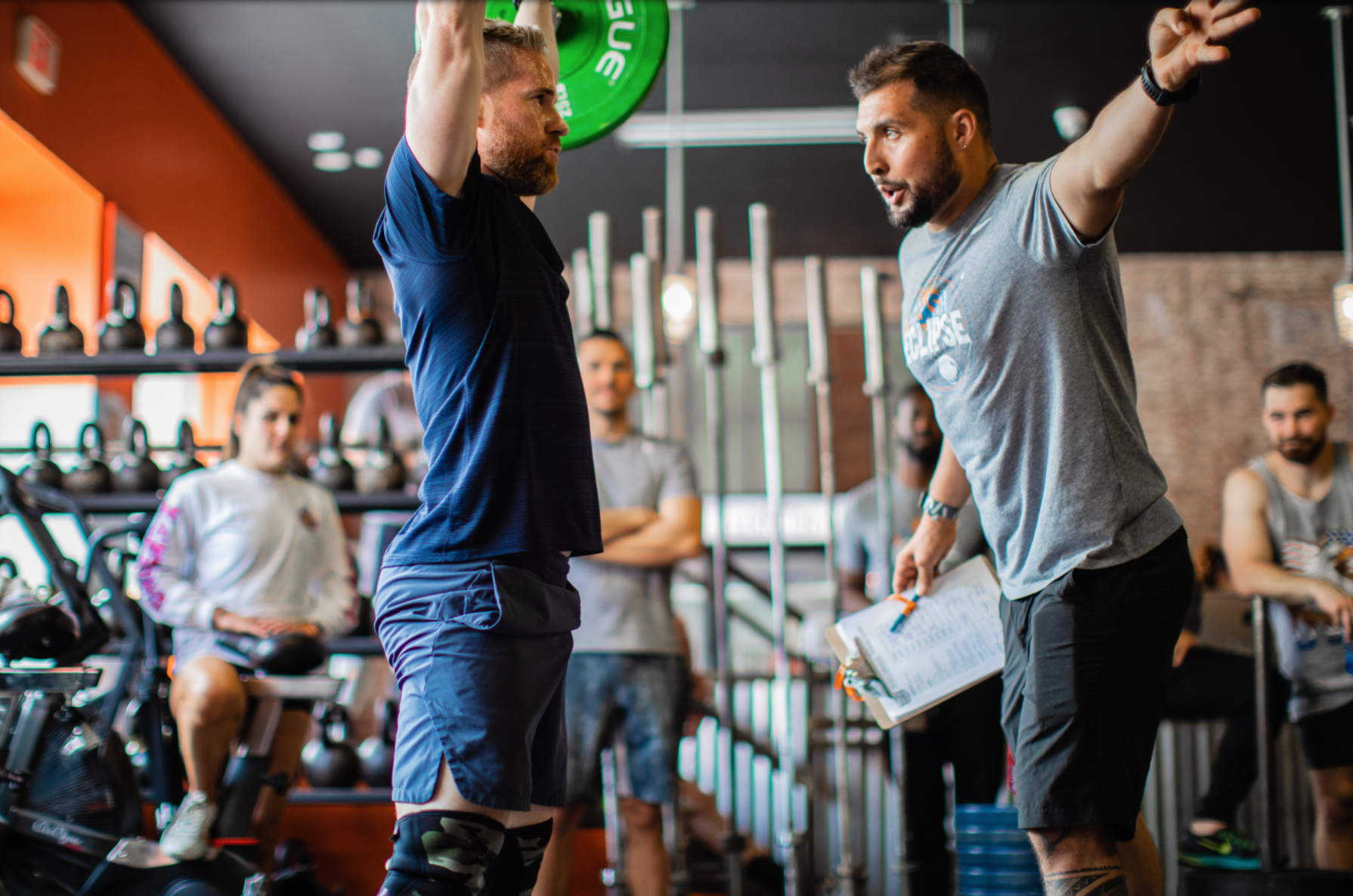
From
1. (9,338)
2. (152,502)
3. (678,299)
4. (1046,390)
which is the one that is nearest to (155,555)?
(152,502)

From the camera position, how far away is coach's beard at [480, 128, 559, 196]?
4.71 feet

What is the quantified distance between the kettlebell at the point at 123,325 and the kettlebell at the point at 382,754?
1.42m

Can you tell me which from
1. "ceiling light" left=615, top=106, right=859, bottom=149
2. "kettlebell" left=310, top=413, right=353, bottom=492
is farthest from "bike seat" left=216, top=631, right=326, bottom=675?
"ceiling light" left=615, top=106, right=859, bottom=149

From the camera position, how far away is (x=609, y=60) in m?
2.07

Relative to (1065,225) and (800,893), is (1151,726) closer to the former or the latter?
(1065,225)

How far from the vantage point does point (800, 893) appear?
9.97 feet

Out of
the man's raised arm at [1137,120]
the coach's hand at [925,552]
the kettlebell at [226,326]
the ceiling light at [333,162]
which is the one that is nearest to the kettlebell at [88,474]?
the kettlebell at [226,326]

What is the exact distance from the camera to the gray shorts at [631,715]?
2.67 metres

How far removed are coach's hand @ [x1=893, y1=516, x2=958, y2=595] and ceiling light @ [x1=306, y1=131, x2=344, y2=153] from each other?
5648mm

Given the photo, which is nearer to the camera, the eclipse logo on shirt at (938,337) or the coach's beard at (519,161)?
the coach's beard at (519,161)

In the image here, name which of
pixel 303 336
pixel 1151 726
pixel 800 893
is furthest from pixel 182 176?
pixel 1151 726

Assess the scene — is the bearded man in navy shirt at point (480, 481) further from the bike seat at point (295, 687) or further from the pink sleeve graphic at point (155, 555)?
the pink sleeve graphic at point (155, 555)

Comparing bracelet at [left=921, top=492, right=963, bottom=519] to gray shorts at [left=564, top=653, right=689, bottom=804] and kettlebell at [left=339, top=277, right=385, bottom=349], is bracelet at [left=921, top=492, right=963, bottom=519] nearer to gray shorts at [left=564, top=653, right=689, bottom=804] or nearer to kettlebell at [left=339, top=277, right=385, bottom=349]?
gray shorts at [left=564, top=653, right=689, bottom=804]

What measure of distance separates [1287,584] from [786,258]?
619 cm
